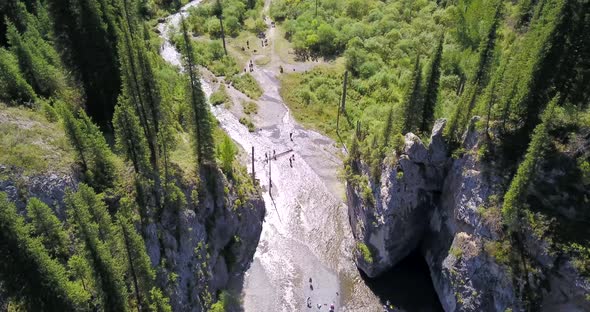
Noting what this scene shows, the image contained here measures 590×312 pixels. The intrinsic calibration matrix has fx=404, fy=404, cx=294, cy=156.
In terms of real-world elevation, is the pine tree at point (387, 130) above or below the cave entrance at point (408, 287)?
above

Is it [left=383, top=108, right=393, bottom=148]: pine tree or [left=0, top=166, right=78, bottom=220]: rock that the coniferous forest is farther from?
[left=383, top=108, right=393, bottom=148]: pine tree

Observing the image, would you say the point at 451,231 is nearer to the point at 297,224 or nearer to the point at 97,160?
the point at 297,224

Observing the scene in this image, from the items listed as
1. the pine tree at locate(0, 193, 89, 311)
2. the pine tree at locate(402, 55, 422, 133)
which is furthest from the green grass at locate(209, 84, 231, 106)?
the pine tree at locate(0, 193, 89, 311)

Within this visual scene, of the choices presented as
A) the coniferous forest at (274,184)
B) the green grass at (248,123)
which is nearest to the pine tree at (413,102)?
the coniferous forest at (274,184)

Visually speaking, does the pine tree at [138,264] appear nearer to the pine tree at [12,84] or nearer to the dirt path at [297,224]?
the dirt path at [297,224]

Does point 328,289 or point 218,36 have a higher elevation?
point 218,36

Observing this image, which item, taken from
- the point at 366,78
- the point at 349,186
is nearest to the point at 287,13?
the point at 366,78

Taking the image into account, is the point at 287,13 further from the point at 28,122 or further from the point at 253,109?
the point at 28,122

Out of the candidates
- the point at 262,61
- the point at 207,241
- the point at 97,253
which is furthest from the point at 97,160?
the point at 262,61
